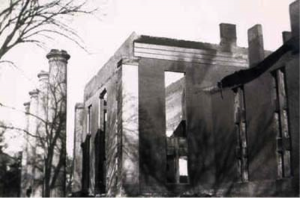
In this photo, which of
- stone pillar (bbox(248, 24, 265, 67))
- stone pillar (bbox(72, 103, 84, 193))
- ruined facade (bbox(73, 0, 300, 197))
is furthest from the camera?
stone pillar (bbox(72, 103, 84, 193))

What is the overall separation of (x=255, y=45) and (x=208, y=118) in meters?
4.74

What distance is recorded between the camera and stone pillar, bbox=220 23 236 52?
24.3 m

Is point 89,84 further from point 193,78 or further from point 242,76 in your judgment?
point 242,76

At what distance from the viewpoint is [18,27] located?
8219 millimetres

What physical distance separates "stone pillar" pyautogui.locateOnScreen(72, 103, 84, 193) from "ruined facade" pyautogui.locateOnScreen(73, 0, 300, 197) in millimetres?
6675

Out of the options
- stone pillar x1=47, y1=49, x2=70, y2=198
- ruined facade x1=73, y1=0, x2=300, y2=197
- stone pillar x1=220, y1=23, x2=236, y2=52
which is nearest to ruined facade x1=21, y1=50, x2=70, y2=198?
stone pillar x1=47, y1=49, x2=70, y2=198

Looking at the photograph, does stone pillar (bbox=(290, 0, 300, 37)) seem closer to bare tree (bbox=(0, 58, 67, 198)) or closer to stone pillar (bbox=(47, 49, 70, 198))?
stone pillar (bbox=(47, 49, 70, 198))

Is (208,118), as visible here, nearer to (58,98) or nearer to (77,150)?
(58,98)

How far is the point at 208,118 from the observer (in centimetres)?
2316

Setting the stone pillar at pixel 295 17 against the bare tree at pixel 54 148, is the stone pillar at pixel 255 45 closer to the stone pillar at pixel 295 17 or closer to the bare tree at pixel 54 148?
the stone pillar at pixel 295 17

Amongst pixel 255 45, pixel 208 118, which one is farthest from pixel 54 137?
pixel 255 45

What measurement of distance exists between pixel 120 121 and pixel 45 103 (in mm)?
3844

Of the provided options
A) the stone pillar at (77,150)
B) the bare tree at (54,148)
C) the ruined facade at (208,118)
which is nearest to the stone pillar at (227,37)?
the ruined facade at (208,118)

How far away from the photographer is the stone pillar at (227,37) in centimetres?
2431
